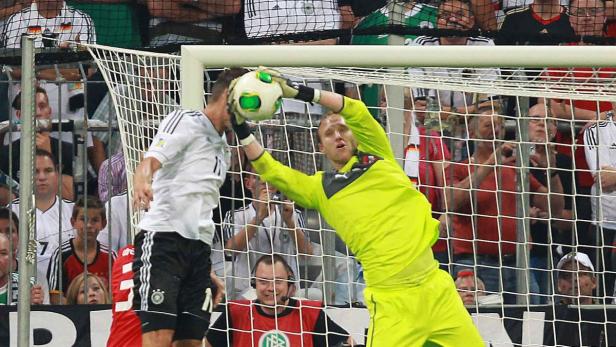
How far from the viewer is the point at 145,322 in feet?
21.6

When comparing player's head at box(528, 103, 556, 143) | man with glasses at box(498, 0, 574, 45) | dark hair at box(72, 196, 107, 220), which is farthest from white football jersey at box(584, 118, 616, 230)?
dark hair at box(72, 196, 107, 220)

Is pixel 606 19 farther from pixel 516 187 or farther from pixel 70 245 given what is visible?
pixel 70 245

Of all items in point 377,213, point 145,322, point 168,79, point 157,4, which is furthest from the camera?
point 157,4

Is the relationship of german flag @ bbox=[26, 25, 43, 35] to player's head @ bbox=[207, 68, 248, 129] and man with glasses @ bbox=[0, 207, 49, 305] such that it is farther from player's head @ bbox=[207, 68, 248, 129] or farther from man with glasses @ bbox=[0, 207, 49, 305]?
player's head @ bbox=[207, 68, 248, 129]

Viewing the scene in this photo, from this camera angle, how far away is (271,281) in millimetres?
8258

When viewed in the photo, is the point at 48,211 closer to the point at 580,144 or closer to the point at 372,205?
the point at 372,205

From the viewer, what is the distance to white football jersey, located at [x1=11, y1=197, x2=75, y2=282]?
28.0 ft

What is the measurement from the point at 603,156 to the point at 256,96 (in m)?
3.00

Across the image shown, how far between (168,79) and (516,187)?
232 cm

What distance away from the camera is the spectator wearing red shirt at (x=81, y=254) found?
28.0 ft

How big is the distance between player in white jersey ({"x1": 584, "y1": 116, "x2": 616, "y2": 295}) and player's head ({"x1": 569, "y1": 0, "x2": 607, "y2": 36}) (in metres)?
1.29

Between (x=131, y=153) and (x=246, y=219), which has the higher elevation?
(x=131, y=153)

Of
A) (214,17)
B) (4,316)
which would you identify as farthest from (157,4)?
(4,316)

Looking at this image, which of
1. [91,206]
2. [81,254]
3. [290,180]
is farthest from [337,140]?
[81,254]
